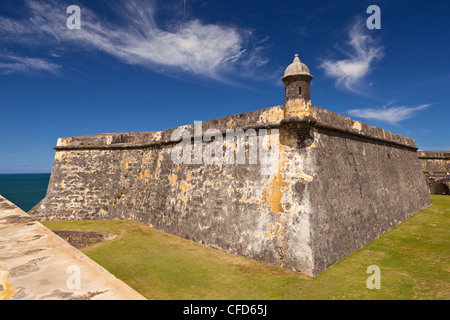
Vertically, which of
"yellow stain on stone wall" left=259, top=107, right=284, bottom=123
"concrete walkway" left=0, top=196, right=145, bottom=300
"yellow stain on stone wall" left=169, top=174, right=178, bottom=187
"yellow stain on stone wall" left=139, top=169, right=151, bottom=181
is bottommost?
"concrete walkway" left=0, top=196, right=145, bottom=300

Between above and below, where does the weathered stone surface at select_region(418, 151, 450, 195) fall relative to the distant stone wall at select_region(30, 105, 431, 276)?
above

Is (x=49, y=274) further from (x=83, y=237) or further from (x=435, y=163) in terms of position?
(x=435, y=163)

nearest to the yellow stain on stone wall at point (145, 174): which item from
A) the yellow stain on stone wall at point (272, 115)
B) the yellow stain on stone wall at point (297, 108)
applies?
the yellow stain on stone wall at point (272, 115)

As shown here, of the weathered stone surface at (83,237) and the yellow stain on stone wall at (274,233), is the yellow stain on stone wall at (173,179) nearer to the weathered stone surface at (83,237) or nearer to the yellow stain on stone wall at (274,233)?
the weathered stone surface at (83,237)

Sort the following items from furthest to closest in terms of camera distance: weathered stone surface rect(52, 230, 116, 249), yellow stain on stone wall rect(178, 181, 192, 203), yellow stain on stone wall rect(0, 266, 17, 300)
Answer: weathered stone surface rect(52, 230, 116, 249) < yellow stain on stone wall rect(178, 181, 192, 203) < yellow stain on stone wall rect(0, 266, 17, 300)

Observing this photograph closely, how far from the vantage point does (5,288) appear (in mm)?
2326

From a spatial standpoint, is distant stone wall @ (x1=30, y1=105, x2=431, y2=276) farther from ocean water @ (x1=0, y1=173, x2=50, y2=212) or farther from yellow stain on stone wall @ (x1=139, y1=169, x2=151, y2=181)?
ocean water @ (x1=0, y1=173, x2=50, y2=212)

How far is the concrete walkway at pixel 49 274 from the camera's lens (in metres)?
2.21

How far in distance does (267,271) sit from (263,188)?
2007 mm

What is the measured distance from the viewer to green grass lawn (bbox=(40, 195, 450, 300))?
4438 millimetres

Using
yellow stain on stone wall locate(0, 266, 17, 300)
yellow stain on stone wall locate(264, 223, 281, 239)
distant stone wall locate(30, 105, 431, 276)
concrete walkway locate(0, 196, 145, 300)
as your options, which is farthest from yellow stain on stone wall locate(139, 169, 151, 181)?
yellow stain on stone wall locate(0, 266, 17, 300)

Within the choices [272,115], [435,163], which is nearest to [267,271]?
[272,115]
